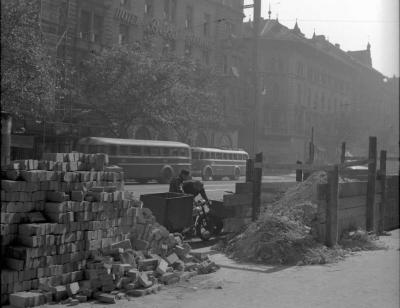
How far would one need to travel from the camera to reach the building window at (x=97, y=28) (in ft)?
72.3

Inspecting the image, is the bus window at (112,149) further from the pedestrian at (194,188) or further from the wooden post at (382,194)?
the wooden post at (382,194)

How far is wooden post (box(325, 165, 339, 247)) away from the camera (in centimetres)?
995

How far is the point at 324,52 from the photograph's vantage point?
39438mm

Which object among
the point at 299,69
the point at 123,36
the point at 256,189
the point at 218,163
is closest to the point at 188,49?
the point at 123,36

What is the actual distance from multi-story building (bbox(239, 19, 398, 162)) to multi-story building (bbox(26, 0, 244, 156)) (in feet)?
25.2

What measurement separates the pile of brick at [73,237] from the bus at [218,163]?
71.5ft

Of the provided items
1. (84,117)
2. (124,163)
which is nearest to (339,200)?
(124,163)

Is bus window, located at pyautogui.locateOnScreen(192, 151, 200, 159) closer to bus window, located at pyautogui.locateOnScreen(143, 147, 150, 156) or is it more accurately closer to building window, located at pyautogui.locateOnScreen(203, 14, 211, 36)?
bus window, located at pyautogui.locateOnScreen(143, 147, 150, 156)

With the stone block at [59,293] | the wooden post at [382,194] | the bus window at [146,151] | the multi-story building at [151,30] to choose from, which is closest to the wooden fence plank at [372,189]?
the wooden post at [382,194]

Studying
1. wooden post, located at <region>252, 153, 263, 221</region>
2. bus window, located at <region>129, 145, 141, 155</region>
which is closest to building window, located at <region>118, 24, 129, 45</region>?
bus window, located at <region>129, 145, 141, 155</region>

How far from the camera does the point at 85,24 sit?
2245cm

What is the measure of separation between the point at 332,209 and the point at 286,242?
1.53 metres

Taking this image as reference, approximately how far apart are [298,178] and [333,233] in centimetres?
382

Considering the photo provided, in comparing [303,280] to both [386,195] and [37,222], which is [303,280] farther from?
[386,195]
